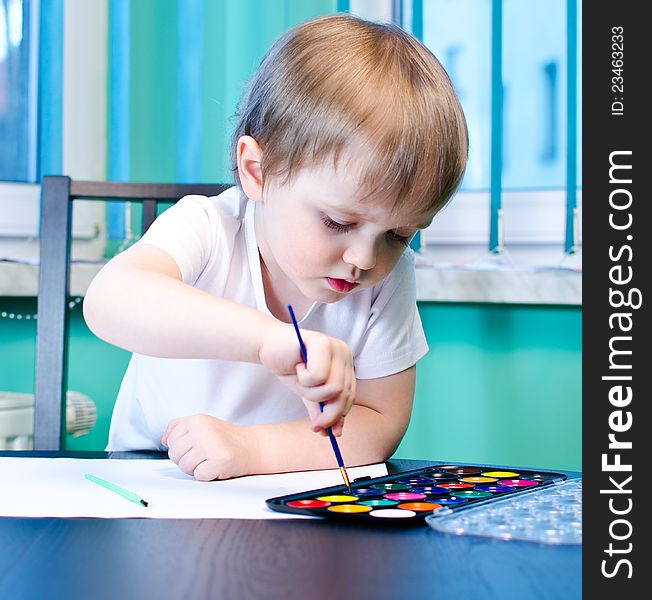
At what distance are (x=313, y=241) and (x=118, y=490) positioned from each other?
0.90 ft

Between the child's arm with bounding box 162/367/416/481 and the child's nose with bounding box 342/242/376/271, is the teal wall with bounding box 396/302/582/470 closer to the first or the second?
the child's arm with bounding box 162/367/416/481

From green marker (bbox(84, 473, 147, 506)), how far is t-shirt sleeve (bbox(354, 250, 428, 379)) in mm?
346

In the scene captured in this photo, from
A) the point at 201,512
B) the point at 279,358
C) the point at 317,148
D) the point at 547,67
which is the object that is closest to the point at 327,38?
the point at 317,148

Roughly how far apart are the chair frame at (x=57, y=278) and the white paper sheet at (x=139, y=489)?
0.74 ft

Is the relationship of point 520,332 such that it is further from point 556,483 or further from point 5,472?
point 5,472

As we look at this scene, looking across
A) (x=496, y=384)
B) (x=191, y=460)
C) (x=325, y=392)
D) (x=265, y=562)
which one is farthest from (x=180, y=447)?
(x=496, y=384)

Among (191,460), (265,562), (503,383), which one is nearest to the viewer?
(265,562)

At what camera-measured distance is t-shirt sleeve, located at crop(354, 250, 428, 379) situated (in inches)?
36.0

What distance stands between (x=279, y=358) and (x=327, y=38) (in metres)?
0.33

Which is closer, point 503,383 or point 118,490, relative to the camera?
point 118,490

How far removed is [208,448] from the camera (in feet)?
2.25

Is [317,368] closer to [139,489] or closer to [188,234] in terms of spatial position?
[139,489]

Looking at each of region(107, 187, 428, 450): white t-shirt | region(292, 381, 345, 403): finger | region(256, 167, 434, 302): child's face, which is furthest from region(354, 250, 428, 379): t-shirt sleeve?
region(292, 381, 345, 403): finger

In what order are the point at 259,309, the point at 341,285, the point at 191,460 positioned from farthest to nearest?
the point at 259,309 → the point at 341,285 → the point at 191,460
